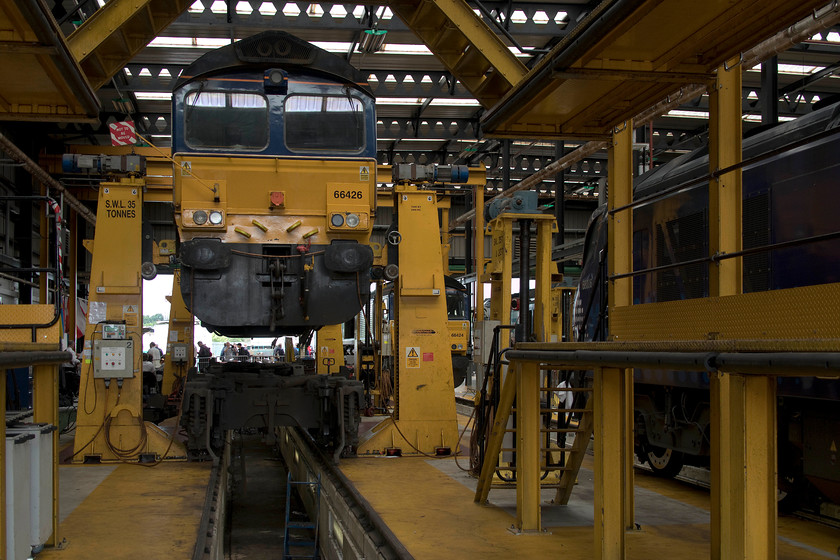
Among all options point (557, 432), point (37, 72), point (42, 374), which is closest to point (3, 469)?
point (42, 374)

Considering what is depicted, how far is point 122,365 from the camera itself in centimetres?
905

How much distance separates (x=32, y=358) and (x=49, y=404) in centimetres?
102

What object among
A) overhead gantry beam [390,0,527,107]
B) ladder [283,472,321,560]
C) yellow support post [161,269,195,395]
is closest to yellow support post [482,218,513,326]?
overhead gantry beam [390,0,527,107]

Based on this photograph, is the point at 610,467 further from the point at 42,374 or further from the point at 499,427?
the point at 42,374

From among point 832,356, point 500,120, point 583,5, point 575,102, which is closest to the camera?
point 832,356

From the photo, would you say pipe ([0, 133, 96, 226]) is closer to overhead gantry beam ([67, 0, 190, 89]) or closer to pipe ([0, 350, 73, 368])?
overhead gantry beam ([67, 0, 190, 89])

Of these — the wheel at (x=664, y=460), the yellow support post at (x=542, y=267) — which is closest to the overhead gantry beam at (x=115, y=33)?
the yellow support post at (x=542, y=267)

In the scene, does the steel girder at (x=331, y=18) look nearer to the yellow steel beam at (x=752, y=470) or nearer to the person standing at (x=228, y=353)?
the yellow steel beam at (x=752, y=470)

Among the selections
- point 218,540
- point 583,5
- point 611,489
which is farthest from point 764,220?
point 583,5

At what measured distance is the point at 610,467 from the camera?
4.66 m

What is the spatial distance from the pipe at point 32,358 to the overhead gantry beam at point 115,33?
3.41 m

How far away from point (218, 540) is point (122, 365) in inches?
135

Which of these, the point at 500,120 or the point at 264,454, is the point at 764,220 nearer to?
the point at 500,120

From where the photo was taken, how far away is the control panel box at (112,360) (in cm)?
902
